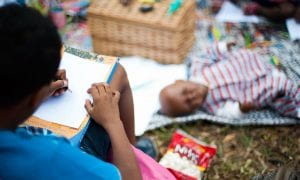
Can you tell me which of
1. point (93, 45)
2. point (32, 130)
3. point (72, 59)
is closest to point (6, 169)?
point (32, 130)

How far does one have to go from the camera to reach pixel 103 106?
50.3 inches

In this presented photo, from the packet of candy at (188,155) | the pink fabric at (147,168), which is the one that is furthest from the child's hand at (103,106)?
the packet of candy at (188,155)

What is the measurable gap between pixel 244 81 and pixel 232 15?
0.75 metres

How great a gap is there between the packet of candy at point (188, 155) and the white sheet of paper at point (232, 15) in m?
1.10

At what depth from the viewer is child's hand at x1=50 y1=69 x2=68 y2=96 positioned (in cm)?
133

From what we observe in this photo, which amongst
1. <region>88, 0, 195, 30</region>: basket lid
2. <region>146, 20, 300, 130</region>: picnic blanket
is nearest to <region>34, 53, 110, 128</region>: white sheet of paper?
<region>146, 20, 300, 130</region>: picnic blanket

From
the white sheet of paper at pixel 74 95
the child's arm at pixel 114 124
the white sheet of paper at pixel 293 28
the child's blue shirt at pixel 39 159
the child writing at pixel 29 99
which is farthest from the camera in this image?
the white sheet of paper at pixel 293 28

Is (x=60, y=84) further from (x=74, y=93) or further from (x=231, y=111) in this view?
(x=231, y=111)

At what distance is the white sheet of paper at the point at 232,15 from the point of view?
2766mm

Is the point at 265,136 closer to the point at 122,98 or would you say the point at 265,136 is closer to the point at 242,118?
the point at 242,118

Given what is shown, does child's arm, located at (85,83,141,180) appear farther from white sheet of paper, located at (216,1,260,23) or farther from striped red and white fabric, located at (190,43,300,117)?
white sheet of paper, located at (216,1,260,23)

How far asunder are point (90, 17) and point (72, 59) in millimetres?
1008

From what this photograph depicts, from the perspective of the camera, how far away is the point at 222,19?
2.82 metres

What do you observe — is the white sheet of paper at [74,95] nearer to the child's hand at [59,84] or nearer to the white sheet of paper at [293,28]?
the child's hand at [59,84]
